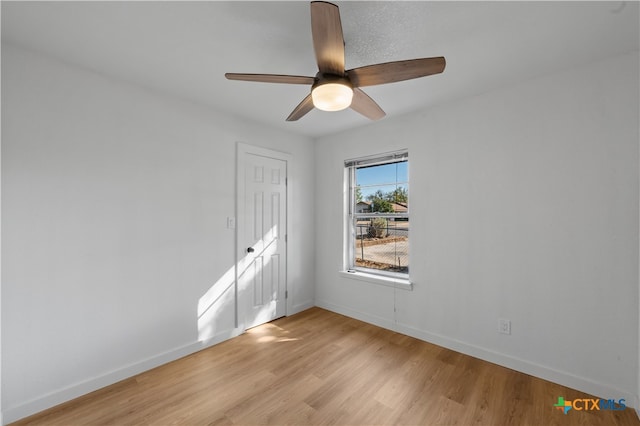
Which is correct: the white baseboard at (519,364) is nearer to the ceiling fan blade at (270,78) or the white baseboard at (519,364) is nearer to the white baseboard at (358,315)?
the white baseboard at (358,315)

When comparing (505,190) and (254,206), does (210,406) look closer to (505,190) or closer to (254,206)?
(254,206)

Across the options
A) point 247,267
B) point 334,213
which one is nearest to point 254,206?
point 247,267

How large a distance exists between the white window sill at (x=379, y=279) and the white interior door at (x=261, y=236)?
33.9 inches

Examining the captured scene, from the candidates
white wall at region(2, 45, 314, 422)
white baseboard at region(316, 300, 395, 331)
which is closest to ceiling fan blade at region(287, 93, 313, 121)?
white wall at region(2, 45, 314, 422)

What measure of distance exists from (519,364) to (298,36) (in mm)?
3061

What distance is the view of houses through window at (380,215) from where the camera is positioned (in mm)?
3291

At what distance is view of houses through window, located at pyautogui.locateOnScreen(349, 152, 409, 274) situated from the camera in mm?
3291

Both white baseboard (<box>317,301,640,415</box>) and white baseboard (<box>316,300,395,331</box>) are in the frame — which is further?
white baseboard (<box>316,300,395,331</box>)

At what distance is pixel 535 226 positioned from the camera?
2326 millimetres

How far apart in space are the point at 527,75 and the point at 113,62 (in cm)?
319

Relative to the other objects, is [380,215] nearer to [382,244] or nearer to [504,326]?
[382,244]

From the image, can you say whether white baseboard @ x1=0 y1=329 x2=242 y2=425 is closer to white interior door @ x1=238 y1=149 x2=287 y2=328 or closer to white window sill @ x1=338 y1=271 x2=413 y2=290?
white interior door @ x1=238 y1=149 x2=287 y2=328

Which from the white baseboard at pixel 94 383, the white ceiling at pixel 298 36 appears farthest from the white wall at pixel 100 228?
the white ceiling at pixel 298 36

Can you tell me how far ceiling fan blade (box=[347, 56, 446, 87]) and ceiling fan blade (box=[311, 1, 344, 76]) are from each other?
13 centimetres
